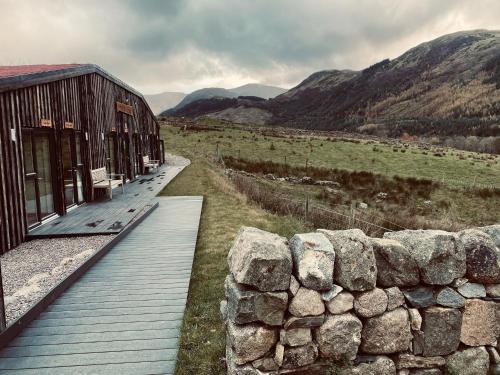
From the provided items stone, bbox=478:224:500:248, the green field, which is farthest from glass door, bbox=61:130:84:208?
stone, bbox=478:224:500:248

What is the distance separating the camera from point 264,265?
328 centimetres

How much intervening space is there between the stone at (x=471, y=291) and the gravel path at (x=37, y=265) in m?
5.51

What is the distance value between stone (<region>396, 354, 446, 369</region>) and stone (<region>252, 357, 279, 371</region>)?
132 cm

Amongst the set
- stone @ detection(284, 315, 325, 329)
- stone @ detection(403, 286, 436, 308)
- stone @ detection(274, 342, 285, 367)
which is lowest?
stone @ detection(274, 342, 285, 367)

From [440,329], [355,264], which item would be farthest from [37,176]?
[440,329]

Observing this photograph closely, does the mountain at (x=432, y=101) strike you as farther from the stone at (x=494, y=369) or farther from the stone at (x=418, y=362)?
the stone at (x=418, y=362)

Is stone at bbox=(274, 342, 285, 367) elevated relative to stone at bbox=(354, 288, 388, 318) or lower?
lower

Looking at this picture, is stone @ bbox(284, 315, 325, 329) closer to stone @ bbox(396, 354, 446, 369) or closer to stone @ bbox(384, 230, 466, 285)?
stone @ bbox(396, 354, 446, 369)

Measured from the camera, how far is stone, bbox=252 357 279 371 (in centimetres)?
336

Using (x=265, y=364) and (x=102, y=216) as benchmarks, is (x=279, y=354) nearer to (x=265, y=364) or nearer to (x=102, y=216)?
(x=265, y=364)

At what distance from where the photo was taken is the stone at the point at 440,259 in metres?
3.51

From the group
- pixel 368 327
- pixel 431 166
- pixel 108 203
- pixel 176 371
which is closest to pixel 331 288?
pixel 368 327

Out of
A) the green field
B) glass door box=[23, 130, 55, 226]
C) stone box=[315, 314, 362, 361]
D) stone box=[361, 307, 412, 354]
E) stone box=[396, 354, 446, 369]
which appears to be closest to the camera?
stone box=[315, 314, 362, 361]

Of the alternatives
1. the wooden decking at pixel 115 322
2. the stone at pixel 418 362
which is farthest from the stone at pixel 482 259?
the wooden decking at pixel 115 322
